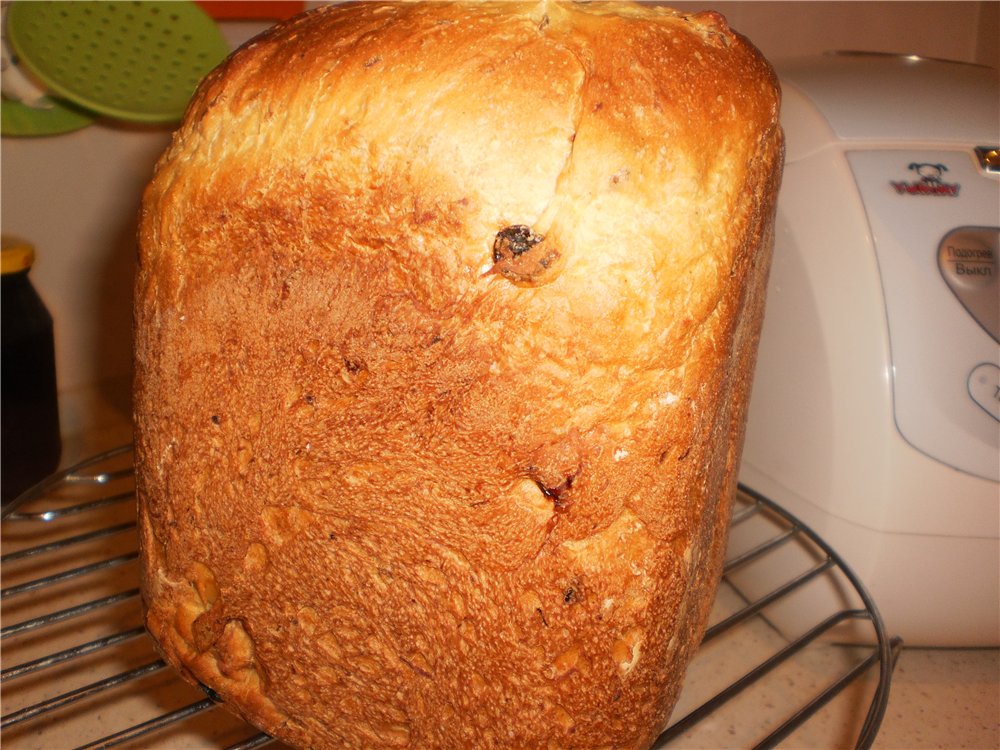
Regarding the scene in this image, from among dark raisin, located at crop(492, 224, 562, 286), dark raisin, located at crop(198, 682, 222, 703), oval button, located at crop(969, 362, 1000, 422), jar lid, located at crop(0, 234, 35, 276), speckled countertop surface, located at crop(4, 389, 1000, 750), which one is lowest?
speckled countertop surface, located at crop(4, 389, 1000, 750)

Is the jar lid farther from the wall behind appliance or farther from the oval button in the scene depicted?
the oval button

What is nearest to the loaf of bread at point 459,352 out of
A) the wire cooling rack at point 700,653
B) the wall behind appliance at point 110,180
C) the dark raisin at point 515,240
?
the dark raisin at point 515,240

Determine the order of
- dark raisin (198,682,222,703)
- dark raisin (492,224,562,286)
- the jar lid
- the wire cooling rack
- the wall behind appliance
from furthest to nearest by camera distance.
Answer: the wall behind appliance, the jar lid, the wire cooling rack, dark raisin (198,682,222,703), dark raisin (492,224,562,286)

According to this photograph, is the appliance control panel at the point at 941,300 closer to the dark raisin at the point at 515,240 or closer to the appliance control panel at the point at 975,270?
the appliance control panel at the point at 975,270

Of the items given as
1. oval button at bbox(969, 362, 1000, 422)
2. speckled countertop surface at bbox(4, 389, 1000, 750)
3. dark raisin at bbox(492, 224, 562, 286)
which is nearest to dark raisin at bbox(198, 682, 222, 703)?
speckled countertop surface at bbox(4, 389, 1000, 750)

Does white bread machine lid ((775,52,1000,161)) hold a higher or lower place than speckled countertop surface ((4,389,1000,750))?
higher

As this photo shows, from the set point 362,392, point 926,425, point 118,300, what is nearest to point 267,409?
point 362,392

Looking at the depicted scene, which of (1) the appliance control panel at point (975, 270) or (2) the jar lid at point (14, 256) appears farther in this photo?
(2) the jar lid at point (14, 256)
